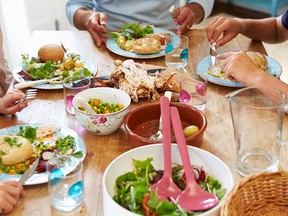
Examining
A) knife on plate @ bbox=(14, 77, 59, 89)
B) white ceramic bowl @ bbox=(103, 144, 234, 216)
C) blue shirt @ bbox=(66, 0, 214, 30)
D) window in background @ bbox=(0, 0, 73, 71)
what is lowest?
window in background @ bbox=(0, 0, 73, 71)

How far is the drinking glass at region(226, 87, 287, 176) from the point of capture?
3.49 ft

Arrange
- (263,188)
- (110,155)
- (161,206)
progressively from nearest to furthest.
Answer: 1. (161,206)
2. (263,188)
3. (110,155)

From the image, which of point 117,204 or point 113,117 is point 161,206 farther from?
point 113,117

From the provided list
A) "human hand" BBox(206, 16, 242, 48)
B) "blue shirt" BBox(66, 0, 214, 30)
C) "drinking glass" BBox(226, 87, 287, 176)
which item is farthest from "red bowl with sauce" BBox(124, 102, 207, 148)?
"blue shirt" BBox(66, 0, 214, 30)

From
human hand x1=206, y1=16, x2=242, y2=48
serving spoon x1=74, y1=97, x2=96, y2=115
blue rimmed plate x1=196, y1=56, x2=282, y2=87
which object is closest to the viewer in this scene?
serving spoon x1=74, y1=97, x2=96, y2=115

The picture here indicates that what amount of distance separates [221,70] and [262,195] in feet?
2.41

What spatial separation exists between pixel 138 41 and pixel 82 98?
0.58 m

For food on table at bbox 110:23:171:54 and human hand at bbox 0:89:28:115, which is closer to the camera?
human hand at bbox 0:89:28:115

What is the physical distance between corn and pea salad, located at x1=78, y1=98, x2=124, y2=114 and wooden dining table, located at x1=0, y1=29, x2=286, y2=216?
6 cm

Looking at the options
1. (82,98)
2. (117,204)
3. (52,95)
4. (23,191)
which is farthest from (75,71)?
(117,204)

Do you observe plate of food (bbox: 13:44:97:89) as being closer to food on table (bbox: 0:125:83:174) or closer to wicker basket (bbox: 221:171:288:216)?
food on table (bbox: 0:125:83:174)

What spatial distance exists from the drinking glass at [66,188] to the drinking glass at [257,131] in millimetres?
397

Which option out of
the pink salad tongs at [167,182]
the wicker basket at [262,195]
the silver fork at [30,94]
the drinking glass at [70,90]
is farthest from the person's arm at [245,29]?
the wicker basket at [262,195]

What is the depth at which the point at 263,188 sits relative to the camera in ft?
3.09
